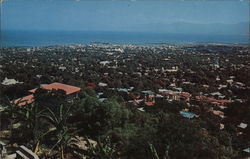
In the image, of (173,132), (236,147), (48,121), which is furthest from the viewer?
(236,147)

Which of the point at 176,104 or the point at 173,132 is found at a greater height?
the point at 173,132

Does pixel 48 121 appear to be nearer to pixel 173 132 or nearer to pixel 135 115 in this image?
pixel 135 115

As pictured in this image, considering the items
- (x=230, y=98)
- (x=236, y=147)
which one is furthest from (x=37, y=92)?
(x=230, y=98)

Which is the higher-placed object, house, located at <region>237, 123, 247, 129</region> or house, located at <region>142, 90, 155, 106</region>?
house, located at <region>237, 123, 247, 129</region>

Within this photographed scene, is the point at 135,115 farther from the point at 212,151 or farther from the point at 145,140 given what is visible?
the point at 212,151

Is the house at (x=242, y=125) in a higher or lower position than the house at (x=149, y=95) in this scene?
higher

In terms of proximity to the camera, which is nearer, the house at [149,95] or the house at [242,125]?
the house at [242,125]

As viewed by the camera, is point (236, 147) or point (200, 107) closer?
point (236, 147)

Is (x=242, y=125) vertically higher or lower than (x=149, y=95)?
higher

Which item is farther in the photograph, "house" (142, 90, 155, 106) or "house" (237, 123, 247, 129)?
"house" (142, 90, 155, 106)

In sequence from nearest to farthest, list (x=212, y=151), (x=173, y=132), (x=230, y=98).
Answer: (x=212, y=151) < (x=173, y=132) < (x=230, y=98)

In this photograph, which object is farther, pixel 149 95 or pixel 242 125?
pixel 149 95
